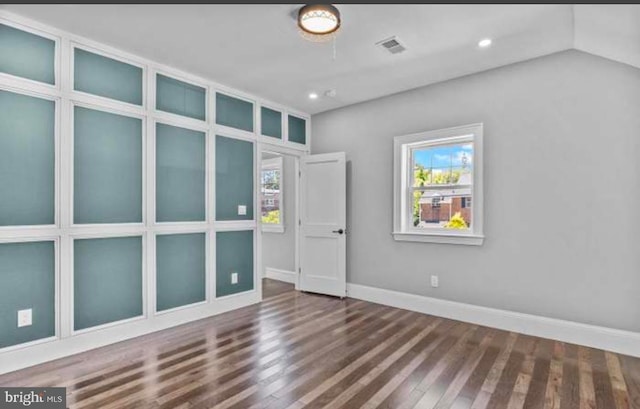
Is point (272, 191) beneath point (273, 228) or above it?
above

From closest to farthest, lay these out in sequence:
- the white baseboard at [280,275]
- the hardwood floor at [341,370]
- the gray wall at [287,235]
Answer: the hardwood floor at [341,370] → the white baseboard at [280,275] → the gray wall at [287,235]

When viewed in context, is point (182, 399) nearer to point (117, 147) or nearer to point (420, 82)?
point (117, 147)

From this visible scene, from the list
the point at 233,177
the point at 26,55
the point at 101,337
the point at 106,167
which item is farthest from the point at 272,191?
the point at 26,55

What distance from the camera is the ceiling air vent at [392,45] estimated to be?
3.04m

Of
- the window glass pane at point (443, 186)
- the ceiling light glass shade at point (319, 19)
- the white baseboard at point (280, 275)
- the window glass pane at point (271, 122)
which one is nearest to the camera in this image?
the ceiling light glass shade at point (319, 19)

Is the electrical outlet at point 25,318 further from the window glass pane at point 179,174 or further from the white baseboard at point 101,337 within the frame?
the window glass pane at point 179,174

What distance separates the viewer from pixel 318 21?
2.51 meters

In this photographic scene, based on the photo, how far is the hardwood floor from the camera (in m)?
2.22

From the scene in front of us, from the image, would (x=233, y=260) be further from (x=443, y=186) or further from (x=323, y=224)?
(x=443, y=186)

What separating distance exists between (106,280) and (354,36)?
3.26m

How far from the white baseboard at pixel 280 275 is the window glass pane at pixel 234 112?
270 cm

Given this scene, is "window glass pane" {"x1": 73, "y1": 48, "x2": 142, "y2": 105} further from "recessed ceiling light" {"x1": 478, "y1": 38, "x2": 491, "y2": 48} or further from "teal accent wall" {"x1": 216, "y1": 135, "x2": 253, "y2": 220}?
"recessed ceiling light" {"x1": 478, "y1": 38, "x2": 491, "y2": 48}

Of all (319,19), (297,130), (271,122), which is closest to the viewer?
(319,19)

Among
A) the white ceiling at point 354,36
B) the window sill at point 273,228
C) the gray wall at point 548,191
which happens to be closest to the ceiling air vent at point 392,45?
the white ceiling at point 354,36
